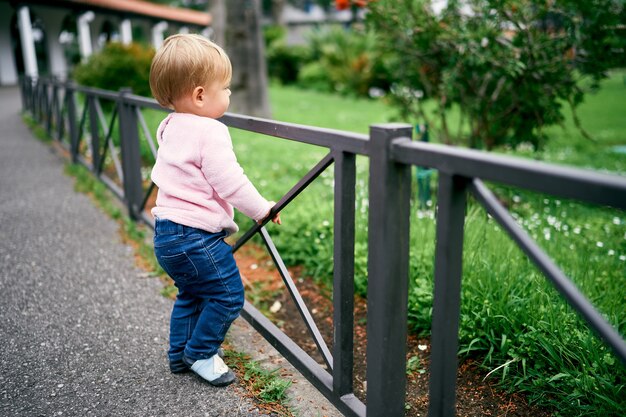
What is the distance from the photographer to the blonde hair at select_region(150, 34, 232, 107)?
207cm

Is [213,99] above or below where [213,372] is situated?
above

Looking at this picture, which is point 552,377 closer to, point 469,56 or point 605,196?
point 605,196

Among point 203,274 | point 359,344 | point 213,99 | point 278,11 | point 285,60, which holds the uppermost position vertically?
point 278,11

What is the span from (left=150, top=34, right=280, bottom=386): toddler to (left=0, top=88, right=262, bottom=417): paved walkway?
0.69 feet

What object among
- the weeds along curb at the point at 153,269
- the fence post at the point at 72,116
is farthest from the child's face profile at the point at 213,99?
the fence post at the point at 72,116

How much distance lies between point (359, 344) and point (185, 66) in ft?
5.40

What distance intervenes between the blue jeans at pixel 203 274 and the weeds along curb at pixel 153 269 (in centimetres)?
22

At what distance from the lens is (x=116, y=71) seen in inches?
366

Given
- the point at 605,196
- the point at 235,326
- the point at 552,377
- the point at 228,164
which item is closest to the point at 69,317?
the point at 235,326

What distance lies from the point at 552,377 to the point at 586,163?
19.2 feet

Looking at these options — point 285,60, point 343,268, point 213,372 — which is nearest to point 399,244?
point 343,268

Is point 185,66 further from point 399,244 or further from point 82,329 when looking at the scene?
point 82,329

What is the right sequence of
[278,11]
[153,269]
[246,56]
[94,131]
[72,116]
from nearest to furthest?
[153,269]
[94,131]
[72,116]
[246,56]
[278,11]

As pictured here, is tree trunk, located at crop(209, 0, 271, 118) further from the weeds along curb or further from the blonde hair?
the blonde hair
